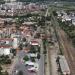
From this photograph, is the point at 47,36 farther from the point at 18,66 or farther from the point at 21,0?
the point at 21,0

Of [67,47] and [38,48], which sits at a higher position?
[38,48]

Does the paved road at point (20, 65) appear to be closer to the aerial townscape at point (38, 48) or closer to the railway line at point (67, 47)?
the aerial townscape at point (38, 48)

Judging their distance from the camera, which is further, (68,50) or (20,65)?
(68,50)

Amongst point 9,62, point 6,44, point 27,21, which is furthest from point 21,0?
point 9,62

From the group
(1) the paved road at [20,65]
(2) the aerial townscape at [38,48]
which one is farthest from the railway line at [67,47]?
(1) the paved road at [20,65]

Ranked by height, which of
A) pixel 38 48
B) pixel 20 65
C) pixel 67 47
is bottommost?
A: pixel 67 47

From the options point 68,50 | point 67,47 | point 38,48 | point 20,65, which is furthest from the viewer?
point 67,47

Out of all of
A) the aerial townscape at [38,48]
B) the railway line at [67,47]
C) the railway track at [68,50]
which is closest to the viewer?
the aerial townscape at [38,48]

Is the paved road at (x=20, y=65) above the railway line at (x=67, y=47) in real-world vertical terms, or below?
above

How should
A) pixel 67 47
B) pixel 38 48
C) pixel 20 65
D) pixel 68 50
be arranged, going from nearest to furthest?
1. pixel 20 65
2. pixel 38 48
3. pixel 68 50
4. pixel 67 47

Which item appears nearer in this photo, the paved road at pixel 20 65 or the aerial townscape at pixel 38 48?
the paved road at pixel 20 65

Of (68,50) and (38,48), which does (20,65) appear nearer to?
(38,48)

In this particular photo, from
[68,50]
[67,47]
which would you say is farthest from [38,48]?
[67,47]
